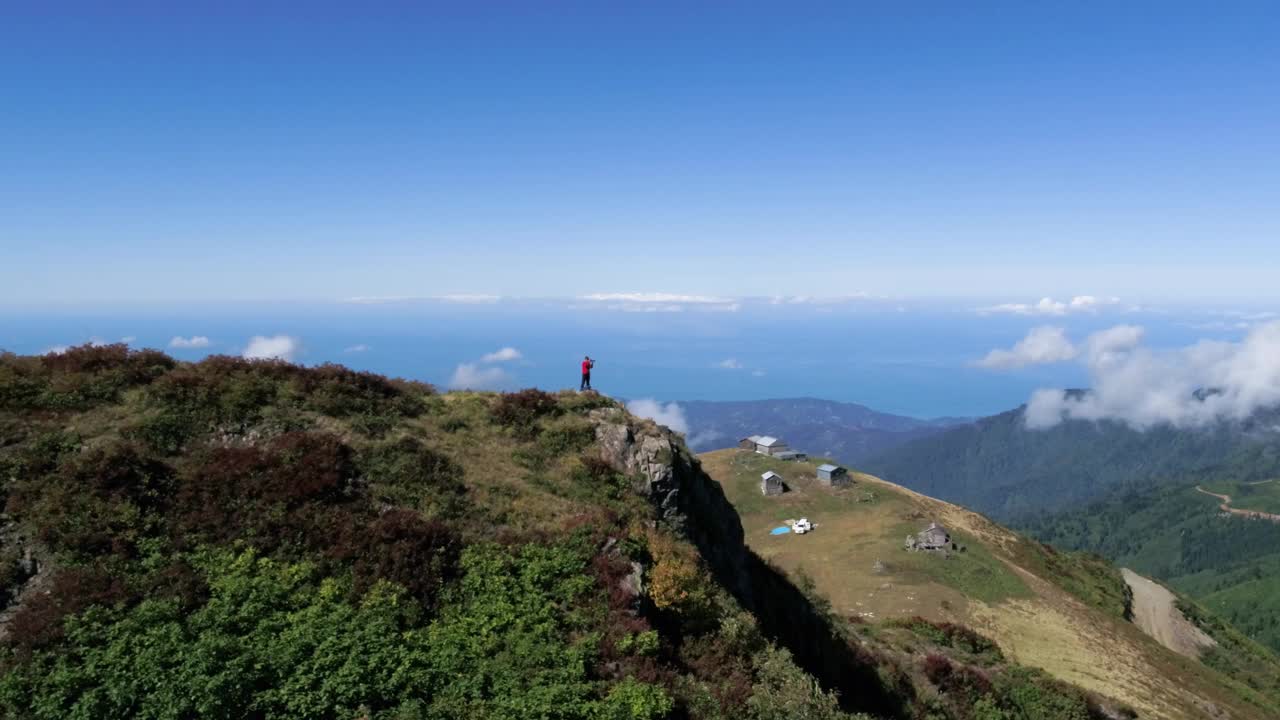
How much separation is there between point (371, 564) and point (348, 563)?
2.10ft

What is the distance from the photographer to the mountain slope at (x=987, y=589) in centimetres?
4741

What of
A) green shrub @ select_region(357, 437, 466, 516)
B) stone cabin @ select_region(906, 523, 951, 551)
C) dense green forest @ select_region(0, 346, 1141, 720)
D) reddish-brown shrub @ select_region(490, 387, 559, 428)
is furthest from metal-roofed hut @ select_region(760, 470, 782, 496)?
green shrub @ select_region(357, 437, 466, 516)

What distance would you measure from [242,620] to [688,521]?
48.9 ft

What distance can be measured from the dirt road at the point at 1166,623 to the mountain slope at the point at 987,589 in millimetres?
3274

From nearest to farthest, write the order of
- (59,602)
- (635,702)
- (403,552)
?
(635,702)
(59,602)
(403,552)

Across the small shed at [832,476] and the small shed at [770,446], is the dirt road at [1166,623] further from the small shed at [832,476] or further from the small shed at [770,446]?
the small shed at [770,446]

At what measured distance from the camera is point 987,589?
65938 mm

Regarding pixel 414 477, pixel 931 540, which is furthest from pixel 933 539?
pixel 414 477

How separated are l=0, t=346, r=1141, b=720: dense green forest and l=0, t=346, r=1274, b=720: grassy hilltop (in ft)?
0.21

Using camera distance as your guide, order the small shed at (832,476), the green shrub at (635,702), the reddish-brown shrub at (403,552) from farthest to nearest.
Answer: the small shed at (832,476), the reddish-brown shrub at (403,552), the green shrub at (635,702)

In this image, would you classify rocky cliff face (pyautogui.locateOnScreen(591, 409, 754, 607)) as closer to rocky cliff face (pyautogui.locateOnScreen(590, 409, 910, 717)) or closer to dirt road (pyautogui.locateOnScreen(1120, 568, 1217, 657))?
rocky cliff face (pyautogui.locateOnScreen(590, 409, 910, 717))

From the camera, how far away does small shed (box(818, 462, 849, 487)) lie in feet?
331

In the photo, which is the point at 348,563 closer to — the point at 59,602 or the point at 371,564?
the point at 371,564

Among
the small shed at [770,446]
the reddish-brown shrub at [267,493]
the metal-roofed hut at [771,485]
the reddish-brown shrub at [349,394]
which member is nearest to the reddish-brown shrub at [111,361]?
the reddish-brown shrub at [349,394]
